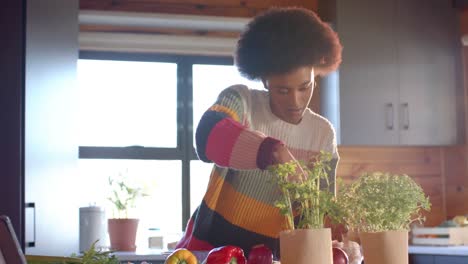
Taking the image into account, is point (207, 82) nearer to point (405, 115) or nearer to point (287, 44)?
point (405, 115)

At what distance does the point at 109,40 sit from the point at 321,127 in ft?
8.87

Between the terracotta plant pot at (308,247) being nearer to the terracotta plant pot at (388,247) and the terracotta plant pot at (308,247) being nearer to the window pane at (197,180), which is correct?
the terracotta plant pot at (388,247)

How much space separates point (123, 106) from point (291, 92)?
273 centimetres

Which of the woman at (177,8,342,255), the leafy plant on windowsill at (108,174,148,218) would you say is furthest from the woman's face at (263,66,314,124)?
the leafy plant on windowsill at (108,174,148,218)

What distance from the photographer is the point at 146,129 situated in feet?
17.1

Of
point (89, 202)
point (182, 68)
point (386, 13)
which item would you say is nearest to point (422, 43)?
point (386, 13)

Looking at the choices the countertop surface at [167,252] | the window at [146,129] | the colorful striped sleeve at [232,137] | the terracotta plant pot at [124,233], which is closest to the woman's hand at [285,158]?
the colorful striped sleeve at [232,137]

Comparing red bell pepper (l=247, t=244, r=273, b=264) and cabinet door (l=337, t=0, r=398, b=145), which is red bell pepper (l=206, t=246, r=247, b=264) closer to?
red bell pepper (l=247, t=244, r=273, b=264)

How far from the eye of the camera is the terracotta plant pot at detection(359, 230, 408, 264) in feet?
6.12

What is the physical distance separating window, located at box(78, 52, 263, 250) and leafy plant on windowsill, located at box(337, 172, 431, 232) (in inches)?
126

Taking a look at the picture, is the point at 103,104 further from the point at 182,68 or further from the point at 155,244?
the point at 155,244

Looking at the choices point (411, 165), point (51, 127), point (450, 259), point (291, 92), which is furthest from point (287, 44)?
point (411, 165)

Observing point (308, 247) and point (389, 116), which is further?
point (389, 116)

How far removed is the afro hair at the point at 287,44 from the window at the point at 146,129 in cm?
244
